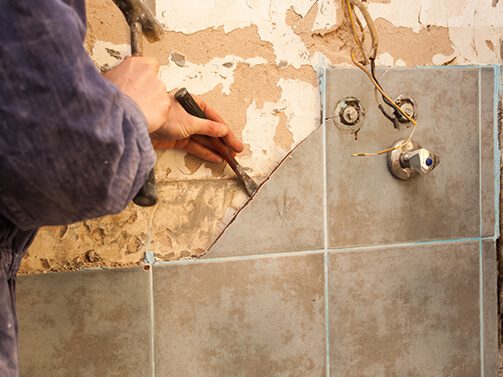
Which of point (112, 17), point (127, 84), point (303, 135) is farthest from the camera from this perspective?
point (303, 135)

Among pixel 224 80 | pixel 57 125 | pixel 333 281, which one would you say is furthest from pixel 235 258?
pixel 57 125

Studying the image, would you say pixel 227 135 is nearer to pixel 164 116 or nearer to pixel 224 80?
pixel 224 80

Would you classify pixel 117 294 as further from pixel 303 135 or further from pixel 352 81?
pixel 352 81

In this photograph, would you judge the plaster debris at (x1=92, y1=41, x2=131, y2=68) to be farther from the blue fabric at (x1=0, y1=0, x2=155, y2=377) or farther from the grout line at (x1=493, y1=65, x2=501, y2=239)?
the grout line at (x1=493, y1=65, x2=501, y2=239)

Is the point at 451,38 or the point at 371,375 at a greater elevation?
the point at 451,38

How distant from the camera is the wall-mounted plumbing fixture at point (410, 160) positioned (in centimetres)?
111

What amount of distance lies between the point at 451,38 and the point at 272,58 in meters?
0.46

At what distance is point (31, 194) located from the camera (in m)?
0.55

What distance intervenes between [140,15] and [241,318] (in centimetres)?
64

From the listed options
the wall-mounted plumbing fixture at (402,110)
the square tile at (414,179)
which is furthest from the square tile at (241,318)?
the wall-mounted plumbing fixture at (402,110)

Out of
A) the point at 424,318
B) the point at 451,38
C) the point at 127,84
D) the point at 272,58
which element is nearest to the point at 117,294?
the point at 127,84

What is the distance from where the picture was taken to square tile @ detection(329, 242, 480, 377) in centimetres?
115

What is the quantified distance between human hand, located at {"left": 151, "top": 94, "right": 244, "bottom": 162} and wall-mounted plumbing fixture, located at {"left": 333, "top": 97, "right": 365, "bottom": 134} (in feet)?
0.77

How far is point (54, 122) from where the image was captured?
1.71 feet
